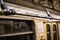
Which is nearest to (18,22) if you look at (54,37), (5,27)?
(5,27)

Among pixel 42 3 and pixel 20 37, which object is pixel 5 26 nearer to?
pixel 20 37

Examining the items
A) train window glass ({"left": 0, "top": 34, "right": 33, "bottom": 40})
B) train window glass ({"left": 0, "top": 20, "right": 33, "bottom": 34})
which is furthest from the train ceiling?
train window glass ({"left": 0, "top": 34, "right": 33, "bottom": 40})

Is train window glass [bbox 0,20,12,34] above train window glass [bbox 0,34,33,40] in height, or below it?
above

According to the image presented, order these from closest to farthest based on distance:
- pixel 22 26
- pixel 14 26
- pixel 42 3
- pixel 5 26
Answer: pixel 5 26 < pixel 14 26 < pixel 22 26 < pixel 42 3

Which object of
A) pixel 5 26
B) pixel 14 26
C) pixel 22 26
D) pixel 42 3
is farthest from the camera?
pixel 42 3

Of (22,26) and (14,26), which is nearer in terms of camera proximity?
(14,26)

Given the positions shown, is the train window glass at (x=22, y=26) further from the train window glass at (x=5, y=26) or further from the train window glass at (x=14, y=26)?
the train window glass at (x=5, y=26)

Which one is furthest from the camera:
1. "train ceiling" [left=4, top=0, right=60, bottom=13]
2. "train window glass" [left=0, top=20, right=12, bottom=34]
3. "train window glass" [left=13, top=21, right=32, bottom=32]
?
"train ceiling" [left=4, top=0, right=60, bottom=13]

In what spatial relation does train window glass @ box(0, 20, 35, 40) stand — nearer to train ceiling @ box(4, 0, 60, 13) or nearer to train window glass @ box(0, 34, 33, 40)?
train window glass @ box(0, 34, 33, 40)

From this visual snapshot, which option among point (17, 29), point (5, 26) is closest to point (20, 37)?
point (17, 29)

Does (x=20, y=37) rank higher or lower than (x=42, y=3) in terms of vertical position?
lower

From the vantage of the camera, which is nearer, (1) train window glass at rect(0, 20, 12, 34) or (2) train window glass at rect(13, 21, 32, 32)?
(1) train window glass at rect(0, 20, 12, 34)

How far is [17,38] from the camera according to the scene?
2.09 metres

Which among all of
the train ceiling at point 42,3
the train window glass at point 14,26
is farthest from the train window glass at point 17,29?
the train ceiling at point 42,3
